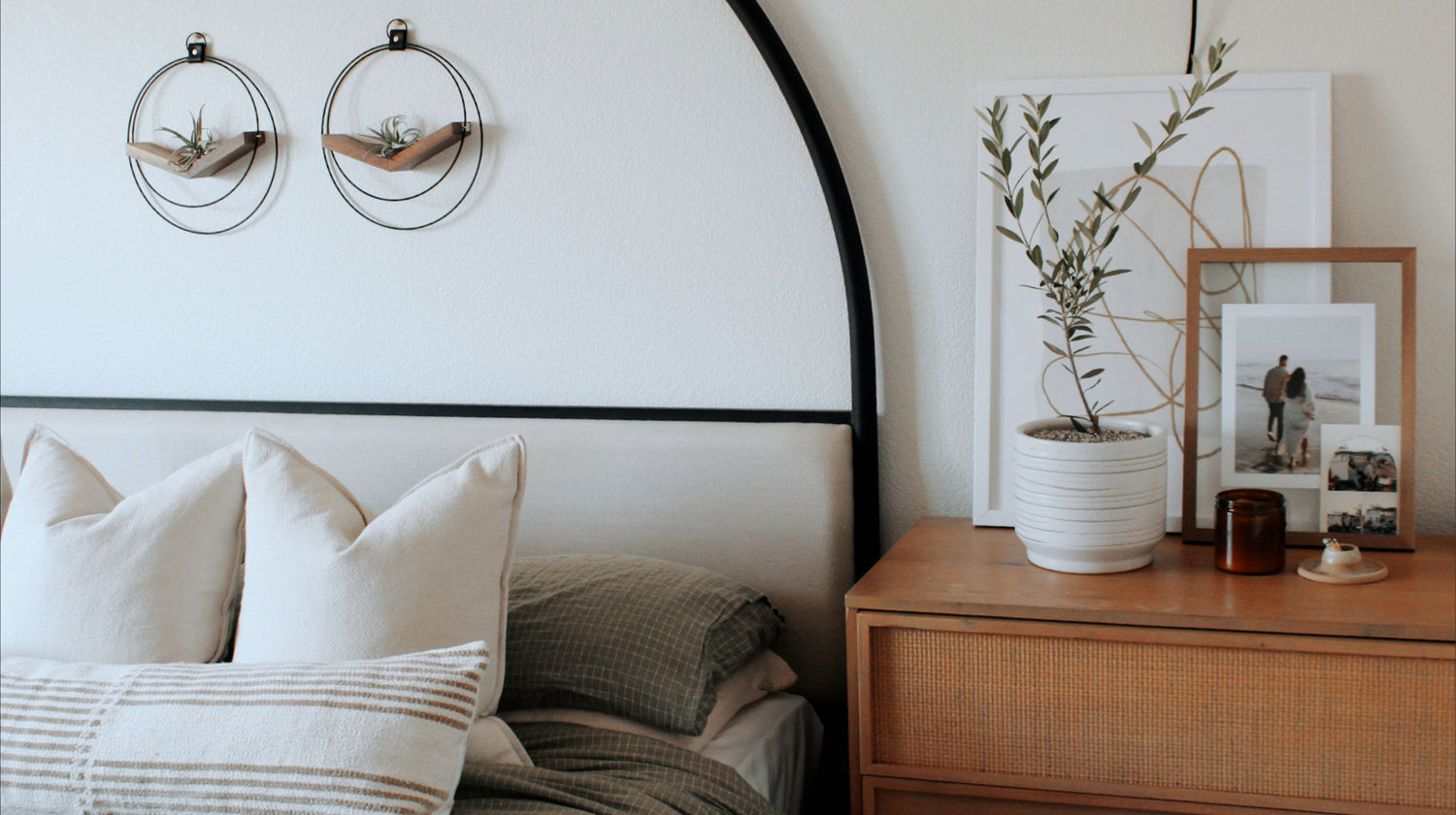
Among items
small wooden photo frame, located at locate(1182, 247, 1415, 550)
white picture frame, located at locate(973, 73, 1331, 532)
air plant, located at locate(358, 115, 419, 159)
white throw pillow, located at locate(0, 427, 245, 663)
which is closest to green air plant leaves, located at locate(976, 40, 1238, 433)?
white picture frame, located at locate(973, 73, 1331, 532)

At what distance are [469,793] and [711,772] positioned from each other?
0.28 metres

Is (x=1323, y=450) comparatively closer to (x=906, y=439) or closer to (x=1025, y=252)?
(x=1025, y=252)

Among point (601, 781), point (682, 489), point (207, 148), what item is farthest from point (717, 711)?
point (207, 148)

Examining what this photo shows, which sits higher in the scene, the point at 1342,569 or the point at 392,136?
the point at 392,136

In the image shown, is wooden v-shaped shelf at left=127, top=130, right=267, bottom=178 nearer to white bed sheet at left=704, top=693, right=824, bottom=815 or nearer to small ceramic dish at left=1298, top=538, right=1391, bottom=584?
white bed sheet at left=704, top=693, right=824, bottom=815

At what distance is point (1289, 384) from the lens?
1.45 meters

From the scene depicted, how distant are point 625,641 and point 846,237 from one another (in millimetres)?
688

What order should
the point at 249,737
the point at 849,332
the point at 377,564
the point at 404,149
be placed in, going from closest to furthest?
the point at 249,737 < the point at 377,564 < the point at 849,332 < the point at 404,149

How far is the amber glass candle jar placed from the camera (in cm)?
132

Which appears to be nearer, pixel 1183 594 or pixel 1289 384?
pixel 1183 594

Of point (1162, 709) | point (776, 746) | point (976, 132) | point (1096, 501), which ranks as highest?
point (976, 132)

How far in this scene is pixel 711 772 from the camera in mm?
→ 1277

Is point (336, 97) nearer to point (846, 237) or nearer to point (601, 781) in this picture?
point (846, 237)

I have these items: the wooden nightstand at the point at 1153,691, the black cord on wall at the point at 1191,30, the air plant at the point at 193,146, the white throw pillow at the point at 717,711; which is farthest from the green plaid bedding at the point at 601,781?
the air plant at the point at 193,146
